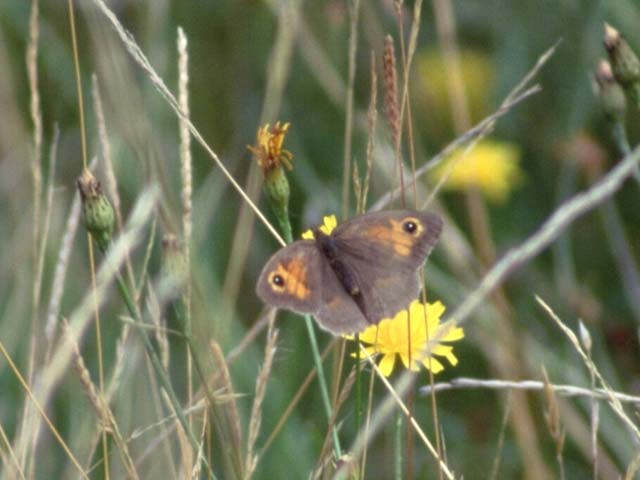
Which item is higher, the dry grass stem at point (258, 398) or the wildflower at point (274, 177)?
the wildflower at point (274, 177)

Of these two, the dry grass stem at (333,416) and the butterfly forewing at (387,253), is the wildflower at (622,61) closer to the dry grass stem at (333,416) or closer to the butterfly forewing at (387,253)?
the butterfly forewing at (387,253)

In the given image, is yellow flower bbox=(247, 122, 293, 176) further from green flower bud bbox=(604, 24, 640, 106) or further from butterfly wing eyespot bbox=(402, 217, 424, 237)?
green flower bud bbox=(604, 24, 640, 106)

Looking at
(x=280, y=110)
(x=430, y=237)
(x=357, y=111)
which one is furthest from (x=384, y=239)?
(x=280, y=110)

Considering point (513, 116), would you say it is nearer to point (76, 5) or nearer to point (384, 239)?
point (76, 5)

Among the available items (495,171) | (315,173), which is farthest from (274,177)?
(495,171)

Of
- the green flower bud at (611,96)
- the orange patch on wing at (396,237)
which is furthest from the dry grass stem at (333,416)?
the green flower bud at (611,96)

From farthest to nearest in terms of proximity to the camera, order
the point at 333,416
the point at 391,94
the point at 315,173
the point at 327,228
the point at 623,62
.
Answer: the point at 315,173 < the point at 623,62 < the point at 327,228 < the point at 391,94 < the point at 333,416

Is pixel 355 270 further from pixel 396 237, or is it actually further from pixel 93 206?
pixel 93 206
